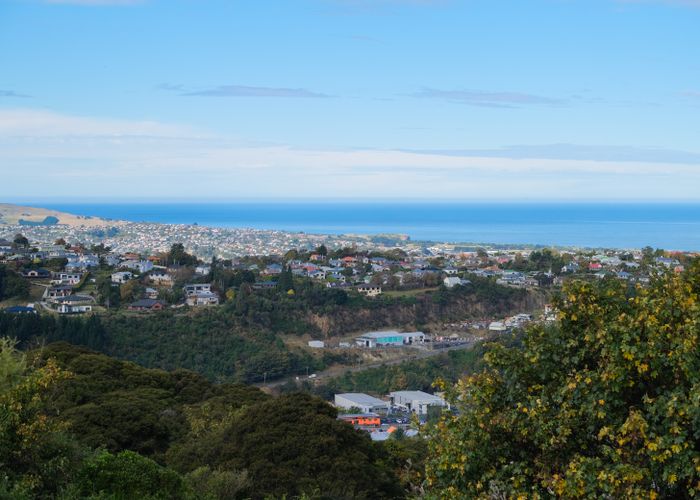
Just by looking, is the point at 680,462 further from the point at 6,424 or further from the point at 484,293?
the point at 484,293

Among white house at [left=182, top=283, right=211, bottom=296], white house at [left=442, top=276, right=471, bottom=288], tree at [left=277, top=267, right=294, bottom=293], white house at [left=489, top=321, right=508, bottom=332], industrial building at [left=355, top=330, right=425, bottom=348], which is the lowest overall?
industrial building at [left=355, top=330, right=425, bottom=348]

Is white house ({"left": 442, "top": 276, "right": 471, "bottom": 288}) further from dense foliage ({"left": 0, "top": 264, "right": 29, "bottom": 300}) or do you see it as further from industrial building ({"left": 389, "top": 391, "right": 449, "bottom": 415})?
dense foliage ({"left": 0, "top": 264, "right": 29, "bottom": 300})

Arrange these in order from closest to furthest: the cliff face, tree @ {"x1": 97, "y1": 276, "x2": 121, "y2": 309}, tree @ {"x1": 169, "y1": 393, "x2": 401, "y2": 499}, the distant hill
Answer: tree @ {"x1": 169, "y1": 393, "x2": 401, "y2": 499} < tree @ {"x1": 97, "y1": 276, "x2": 121, "y2": 309} < the cliff face < the distant hill

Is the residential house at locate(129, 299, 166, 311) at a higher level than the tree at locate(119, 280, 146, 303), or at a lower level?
lower

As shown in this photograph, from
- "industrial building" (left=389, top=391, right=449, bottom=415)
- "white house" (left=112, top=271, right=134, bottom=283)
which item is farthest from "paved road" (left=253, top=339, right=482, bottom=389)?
"white house" (left=112, top=271, right=134, bottom=283)

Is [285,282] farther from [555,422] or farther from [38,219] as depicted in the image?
[38,219]

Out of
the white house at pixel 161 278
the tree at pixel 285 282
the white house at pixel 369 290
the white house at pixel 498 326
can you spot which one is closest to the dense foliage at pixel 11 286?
the white house at pixel 161 278

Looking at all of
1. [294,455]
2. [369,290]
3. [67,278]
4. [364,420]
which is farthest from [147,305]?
[294,455]
